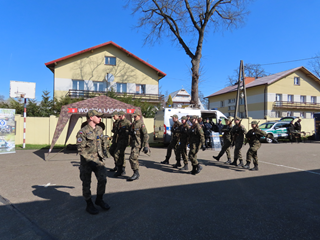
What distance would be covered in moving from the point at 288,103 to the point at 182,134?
3451 centimetres

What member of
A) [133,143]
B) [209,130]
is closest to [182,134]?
[133,143]

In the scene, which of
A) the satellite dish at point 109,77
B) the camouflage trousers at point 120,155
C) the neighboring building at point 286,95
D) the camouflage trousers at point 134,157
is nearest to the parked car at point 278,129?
the camouflage trousers at point 120,155

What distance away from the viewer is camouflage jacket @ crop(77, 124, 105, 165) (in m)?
3.98

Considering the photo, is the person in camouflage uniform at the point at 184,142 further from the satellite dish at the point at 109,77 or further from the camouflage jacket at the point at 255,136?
the satellite dish at the point at 109,77

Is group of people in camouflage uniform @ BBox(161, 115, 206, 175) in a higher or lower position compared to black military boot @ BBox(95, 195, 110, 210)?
higher

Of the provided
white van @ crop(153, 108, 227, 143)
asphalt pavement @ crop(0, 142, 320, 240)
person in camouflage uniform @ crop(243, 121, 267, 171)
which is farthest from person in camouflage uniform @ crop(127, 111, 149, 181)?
white van @ crop(153, 108, 227, 143)

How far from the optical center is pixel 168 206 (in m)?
4.29

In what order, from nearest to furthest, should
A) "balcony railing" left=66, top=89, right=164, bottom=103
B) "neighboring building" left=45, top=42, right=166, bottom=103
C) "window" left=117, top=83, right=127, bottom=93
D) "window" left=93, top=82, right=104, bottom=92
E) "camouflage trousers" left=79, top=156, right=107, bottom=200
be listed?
"camouflage trousers" left=79, top=156, right=107, bottom=200 < "balcony railing" left=66, top=89, right=164, bottom=103 < "neighboring building" left=45, top=42, right=166, bottom=103 < "window" left=93, top=82, right=104, bottom=92 < "window" left=117, top=83, right=127, bottom=93

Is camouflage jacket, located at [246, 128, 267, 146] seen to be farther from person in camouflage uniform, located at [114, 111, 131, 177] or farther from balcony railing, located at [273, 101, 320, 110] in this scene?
balcony railing, located at [273, 101, 320, 110]

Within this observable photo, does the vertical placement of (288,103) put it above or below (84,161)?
above

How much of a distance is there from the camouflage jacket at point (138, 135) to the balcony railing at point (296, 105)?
113ft

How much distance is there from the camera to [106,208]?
4039mm

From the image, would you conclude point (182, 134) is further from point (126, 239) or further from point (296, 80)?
point (296, 80)

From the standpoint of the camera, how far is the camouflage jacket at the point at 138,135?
6219mm
